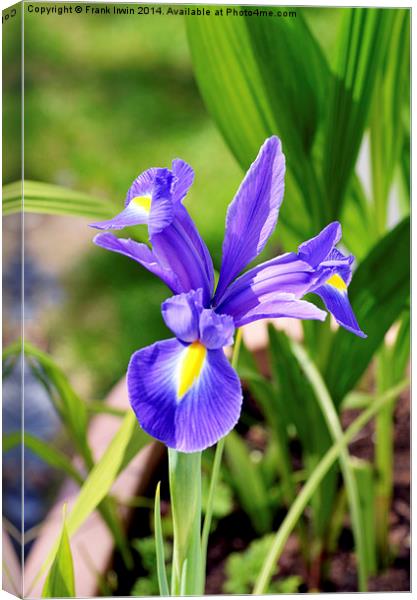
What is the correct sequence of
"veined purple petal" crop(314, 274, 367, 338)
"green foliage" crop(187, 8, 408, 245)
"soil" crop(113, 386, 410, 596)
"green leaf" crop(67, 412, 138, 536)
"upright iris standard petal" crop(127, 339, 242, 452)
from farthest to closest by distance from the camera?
"soil" crop(113, 386, 410, 596) → "green foliage" crop(187, 8, 408, 245) → "green leaf" crop(67, 412, 138, 536) → "veined purple petal" crop(314, 274, 367, 338) → "upright iris standard petal" crop(127, 339, 242, 452)

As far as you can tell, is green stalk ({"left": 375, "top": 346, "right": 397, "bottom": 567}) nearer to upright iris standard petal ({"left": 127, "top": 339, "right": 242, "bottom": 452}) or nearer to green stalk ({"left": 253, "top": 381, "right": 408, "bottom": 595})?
green stalk ({"left": 253, "top": 381, "right": 408, "bottom": 595})

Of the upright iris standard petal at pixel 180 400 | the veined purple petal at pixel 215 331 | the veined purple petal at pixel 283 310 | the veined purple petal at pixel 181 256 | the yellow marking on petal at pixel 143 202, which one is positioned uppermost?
the yellow marking on petal at pixel 143 202

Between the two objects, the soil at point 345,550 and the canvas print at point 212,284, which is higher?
the canvas print at point 212,284

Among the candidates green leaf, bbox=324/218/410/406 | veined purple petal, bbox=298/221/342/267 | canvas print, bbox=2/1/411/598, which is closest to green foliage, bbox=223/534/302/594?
canvas print, bbox=2/1/411/598

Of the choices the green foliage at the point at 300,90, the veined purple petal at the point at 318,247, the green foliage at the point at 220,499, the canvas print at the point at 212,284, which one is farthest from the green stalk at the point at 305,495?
the veined purple petal at the point at 318,247

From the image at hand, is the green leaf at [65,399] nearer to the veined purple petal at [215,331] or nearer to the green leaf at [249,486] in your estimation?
the green leaf at [249,486]

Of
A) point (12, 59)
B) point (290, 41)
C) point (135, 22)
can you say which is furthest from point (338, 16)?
point (12, 59)

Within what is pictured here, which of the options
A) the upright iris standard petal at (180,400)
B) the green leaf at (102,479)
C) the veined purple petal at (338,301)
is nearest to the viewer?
the upright iris standard petal at (180,400)
